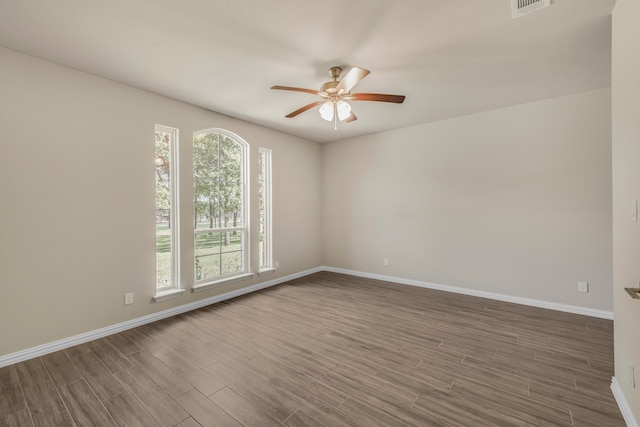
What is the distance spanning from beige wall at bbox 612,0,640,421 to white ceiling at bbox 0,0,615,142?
39 centimetres

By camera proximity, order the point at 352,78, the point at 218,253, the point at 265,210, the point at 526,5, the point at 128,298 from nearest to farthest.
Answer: the point at 526,5
the point at 352,78
the point at 128,298
the point at 218,253
the point at 265,210

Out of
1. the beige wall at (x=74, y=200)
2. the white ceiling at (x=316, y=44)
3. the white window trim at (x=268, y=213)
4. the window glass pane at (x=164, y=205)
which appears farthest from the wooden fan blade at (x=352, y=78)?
the white window trim at (x=268, y=213)

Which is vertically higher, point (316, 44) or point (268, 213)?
point (316, 44)

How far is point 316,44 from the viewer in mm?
2281

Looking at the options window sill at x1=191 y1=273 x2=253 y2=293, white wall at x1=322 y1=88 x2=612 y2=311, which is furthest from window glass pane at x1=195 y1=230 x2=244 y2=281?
white wall at x1=322 y1=88 x2=612 y2=311

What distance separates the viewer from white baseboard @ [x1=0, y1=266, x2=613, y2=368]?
245cm

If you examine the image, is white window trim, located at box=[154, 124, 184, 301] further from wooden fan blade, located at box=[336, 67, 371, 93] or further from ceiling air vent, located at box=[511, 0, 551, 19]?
ceiling air vent, located at box=[511, 0, 551, 19]

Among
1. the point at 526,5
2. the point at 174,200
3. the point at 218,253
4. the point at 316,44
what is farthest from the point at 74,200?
the point at 526,5

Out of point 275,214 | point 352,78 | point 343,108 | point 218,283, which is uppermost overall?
point 352,78

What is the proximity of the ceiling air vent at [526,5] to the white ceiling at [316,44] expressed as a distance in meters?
0.06

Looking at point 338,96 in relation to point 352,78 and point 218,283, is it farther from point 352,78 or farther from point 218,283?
point 218,283

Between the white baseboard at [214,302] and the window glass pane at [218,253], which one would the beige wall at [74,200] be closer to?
the white baseboard at [214,302]

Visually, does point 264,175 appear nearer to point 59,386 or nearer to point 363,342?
point 363,342

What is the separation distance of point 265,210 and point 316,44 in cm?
303
